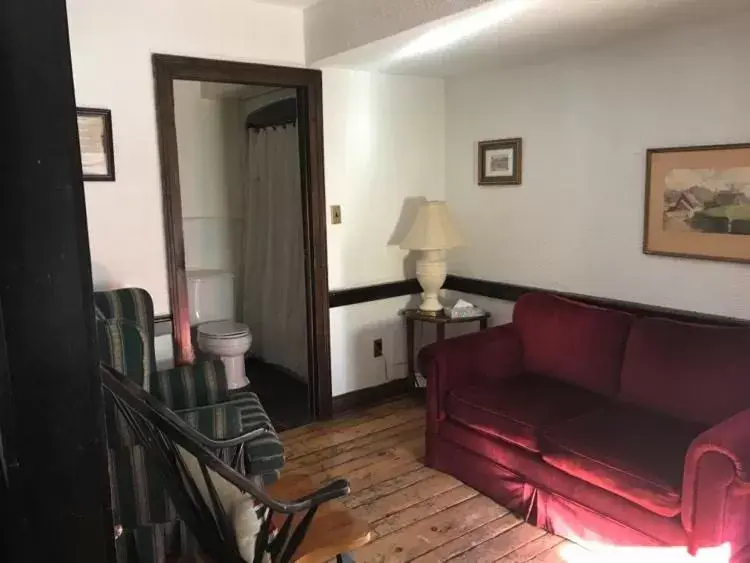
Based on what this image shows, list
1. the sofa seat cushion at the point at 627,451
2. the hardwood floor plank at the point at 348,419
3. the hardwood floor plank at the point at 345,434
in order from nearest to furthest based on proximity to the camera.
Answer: the sofa seat cushion at the point at 627,451
the hardwood floor plank at the point at 345,434
the hardwood floor plank at the point at 348,419

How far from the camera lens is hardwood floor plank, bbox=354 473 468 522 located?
289 cm

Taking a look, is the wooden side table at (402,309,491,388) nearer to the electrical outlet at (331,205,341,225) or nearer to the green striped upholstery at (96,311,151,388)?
the electrical outlet at (331,205,341,225)

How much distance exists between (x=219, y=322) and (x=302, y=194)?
1.17m

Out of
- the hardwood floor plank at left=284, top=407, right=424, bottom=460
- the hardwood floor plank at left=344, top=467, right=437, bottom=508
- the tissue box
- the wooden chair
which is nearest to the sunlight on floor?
the hardwood floor plank at left=344, top=467, right=437, bottom=508

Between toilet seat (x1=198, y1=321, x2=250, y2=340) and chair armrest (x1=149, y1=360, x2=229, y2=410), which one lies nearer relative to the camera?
chair armrest (x1=149, y1=360, x2=229, y2=410)

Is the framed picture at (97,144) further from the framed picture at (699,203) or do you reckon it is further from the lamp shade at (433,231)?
the framed picture at (699,203)

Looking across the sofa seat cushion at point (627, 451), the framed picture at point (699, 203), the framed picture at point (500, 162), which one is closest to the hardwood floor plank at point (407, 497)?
the sofa seat cushion at point (627, 451)

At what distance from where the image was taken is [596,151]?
11.2ft

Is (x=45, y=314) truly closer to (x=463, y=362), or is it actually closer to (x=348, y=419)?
(x=463, y=362)

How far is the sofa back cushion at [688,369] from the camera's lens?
2.53 meters

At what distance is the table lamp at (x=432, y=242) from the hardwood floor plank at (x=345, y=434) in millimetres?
664

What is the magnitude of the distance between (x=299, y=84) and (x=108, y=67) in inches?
40.4

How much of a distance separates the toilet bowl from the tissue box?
128 cm

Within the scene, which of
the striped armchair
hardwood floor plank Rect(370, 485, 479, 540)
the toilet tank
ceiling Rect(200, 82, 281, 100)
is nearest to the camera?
the striped armchair
